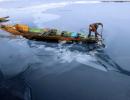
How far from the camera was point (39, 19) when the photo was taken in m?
28.1

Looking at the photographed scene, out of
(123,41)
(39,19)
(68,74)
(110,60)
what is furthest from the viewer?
(39,19)

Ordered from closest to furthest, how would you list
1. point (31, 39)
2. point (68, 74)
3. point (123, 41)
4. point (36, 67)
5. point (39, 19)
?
point (68, 74) → point (36, 67) → point (123, 41) → point (31, 39) → point (39, 19)

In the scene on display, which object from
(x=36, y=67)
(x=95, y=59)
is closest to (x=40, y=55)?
(x=36, y=67)

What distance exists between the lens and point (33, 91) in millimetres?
10734

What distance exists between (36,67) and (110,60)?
4.80 metres

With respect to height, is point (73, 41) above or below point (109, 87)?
above

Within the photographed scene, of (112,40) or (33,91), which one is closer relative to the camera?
(33,91)

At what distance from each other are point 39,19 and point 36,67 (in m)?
15.3

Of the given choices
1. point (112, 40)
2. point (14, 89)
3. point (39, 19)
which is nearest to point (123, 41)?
point (112, 40)

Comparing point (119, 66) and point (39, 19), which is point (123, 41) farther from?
point (39, 19)

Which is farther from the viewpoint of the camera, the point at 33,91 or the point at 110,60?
the point at 110,60

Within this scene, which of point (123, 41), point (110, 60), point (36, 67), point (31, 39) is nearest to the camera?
point (36, 67)

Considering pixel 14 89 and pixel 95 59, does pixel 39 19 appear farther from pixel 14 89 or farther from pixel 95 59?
pixel 14 89

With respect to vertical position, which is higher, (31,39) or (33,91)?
(31,39)
